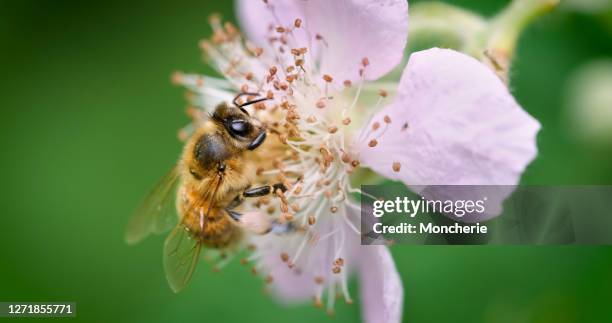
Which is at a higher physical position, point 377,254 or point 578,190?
point 578,190

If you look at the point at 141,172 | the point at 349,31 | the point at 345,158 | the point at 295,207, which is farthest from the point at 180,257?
the point at 141,172

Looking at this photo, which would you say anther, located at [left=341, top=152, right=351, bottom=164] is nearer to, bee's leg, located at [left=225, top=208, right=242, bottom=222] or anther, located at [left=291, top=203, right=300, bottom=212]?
anther, located at [left=291, top=203, right=300, bottom=212]

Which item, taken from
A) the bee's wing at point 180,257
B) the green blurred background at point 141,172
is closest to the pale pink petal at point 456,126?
the bee's wing at point 180,257

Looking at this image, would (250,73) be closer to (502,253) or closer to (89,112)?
(502,253)

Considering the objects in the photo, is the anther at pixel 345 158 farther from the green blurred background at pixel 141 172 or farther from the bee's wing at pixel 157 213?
the green blurred background at pixel 141 172

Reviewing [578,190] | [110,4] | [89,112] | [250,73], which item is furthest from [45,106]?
[578,190]
